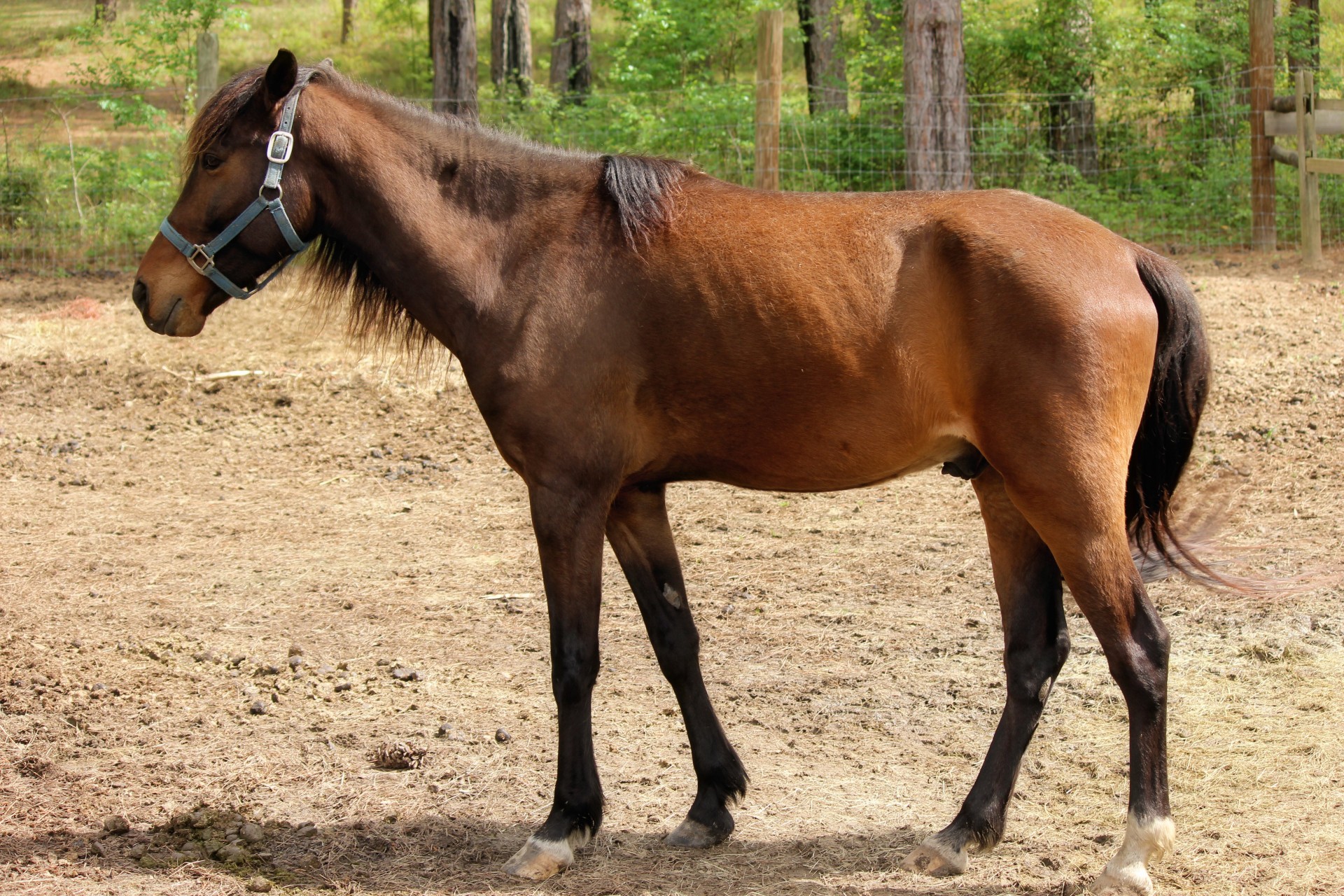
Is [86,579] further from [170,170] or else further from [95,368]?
[170,170]

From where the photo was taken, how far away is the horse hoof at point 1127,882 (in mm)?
3074

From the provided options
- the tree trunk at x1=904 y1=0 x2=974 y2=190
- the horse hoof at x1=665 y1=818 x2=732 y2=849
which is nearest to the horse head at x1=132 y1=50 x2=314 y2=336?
the horse hoof at x1=665 y1=818 x2=732 y2=849

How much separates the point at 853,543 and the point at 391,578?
7.82 ft

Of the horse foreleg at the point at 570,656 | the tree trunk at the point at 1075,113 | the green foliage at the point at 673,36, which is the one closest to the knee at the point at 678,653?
the horse foreleg at the point at 570,656

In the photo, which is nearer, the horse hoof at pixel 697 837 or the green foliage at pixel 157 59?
the horse hoof at pixel 697 837

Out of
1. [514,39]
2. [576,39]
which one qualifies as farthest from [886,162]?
[576,39]

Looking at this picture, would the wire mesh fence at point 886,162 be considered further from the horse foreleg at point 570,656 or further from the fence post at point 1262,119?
the horse foreleg at point 570,656

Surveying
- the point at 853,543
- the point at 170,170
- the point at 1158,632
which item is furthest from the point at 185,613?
the point at 170,170

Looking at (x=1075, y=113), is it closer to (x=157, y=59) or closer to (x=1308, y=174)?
(x=1308, y=174)

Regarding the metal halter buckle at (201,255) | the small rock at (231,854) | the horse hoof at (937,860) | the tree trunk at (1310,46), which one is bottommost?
the horse hoof at (937,860)

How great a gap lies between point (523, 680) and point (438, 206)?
2004 mm

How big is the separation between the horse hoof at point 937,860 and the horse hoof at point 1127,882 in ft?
1.26

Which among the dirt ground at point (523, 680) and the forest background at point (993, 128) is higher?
the forest background at point (993, 128)

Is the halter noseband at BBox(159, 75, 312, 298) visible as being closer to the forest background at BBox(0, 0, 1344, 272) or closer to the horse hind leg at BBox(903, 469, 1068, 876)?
the horse hind leg at BBox(903, 469, 1068, 876)
